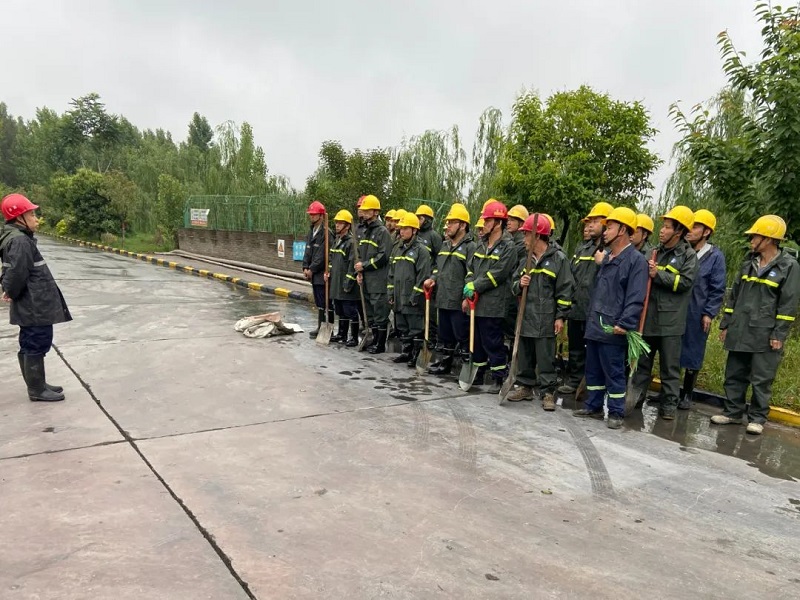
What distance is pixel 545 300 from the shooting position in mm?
5910

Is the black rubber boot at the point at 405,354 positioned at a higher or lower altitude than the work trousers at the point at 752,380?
lower

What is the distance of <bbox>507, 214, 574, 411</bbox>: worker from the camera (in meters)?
5.86

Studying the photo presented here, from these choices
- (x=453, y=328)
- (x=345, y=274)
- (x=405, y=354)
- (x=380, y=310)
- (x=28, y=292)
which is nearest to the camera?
(x=28, y=292)

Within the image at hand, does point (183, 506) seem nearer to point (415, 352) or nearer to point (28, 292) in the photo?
point (28, 292)

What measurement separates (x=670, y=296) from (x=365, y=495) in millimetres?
3722

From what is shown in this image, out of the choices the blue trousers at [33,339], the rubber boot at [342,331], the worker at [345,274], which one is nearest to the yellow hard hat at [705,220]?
the worker at [345,274]

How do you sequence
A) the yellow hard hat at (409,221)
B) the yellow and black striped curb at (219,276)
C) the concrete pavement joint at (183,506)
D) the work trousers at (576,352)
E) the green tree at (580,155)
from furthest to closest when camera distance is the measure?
1. the yellow and black striped curb at (219,276)
2. the green tree at (580,155)
3. the yellow hard hat at (409,221)
4. the work trousers at (576,352)
5. the concrete pavement joint at (183,506)

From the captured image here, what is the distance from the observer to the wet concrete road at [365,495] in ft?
9.35

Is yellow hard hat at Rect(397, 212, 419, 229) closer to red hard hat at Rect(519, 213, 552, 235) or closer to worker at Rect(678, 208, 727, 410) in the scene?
red hard hat at Rect(519, 213, 552, 235)

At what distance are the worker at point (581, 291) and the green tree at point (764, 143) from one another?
8.73ft

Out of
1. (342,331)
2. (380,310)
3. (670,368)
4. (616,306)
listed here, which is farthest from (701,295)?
(342,331)

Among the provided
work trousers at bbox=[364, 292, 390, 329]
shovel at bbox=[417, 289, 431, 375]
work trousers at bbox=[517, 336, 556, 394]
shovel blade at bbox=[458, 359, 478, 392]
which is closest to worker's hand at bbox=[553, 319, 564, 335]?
work trousers at bbox=[517, 336, 556, 394]

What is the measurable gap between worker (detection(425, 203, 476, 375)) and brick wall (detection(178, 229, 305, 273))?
35.3 ft

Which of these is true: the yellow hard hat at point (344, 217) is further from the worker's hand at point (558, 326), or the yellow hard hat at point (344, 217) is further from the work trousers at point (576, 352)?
the worker's hand at point (558, 326)
